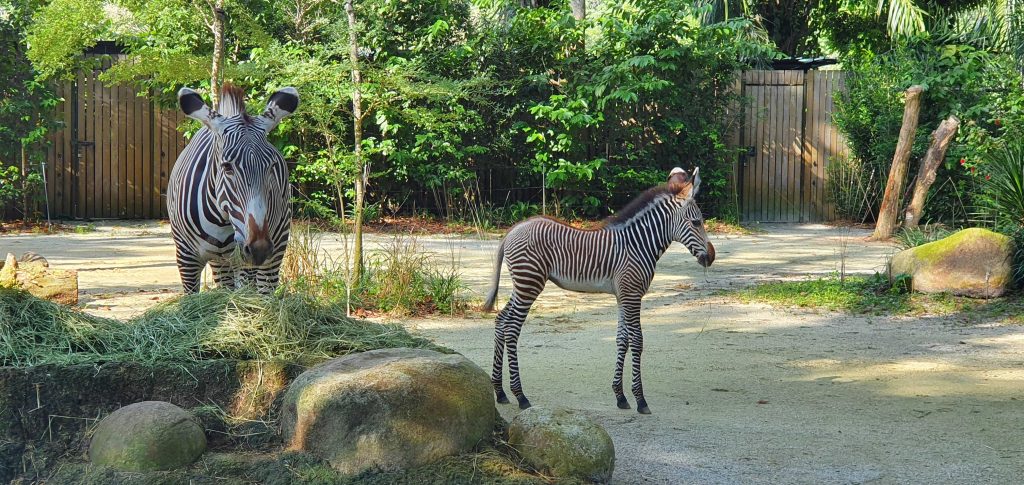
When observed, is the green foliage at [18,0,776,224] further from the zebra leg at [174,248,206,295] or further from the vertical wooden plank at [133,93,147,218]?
the zebra leg at [174,248,206,295]

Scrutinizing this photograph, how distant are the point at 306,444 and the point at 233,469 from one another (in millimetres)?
336

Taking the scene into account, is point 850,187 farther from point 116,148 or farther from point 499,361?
point 499,361

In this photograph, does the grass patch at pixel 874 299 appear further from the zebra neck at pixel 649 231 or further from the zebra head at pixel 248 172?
the zebra head at pixel 248 172

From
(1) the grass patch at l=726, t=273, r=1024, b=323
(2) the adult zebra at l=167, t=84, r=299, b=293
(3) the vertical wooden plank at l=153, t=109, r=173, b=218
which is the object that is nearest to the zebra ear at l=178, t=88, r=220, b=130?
(2) the adult zebra at l=167, t=84, r=299, b=293

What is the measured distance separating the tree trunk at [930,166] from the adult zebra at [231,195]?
12255mm

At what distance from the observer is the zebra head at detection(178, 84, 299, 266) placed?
547 cm

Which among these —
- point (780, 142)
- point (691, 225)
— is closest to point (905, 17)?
point (780, 142)

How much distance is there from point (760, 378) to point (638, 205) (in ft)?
5.76

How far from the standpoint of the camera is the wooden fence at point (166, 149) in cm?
1789

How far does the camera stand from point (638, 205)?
22.8ft

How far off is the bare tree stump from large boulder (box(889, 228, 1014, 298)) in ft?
28.2

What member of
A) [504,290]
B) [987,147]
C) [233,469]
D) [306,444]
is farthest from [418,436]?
[987,147]

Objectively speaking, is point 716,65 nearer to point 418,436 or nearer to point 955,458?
point 955,458

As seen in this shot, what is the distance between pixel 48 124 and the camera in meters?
17.2
